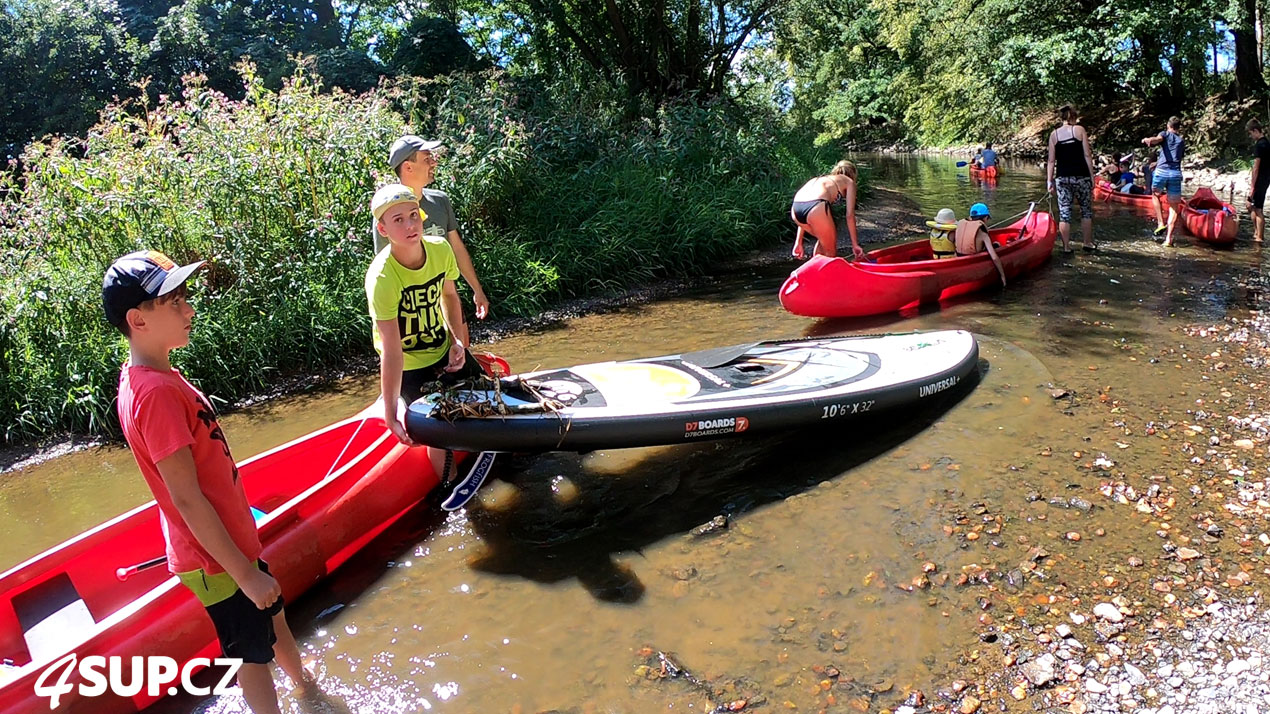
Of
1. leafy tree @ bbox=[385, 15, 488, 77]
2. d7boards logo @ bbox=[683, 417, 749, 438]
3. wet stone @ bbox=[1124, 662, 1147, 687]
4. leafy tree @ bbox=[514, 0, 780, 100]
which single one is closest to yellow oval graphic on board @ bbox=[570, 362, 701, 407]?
d7boards logo @ bbox=[683, 417, 749, 438]

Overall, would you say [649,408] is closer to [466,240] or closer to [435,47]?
[466,240]

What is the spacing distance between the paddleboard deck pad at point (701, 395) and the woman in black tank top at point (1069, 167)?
14.9ft

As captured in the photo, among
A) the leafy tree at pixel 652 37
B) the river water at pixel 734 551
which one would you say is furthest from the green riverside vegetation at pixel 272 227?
the leafy tree at pixel 652 37

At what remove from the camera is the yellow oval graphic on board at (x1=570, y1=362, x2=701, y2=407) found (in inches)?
171

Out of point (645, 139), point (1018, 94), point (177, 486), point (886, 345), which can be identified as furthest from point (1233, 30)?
point (177, 486)

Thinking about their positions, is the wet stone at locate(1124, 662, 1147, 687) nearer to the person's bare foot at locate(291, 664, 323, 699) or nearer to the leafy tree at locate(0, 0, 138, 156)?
the person's bare foot at locate(291, 664, 323, 699)

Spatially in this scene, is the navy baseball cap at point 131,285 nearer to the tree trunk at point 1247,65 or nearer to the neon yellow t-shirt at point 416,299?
the neon yellow t-shirt at point 416,299

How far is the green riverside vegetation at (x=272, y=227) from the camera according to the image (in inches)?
242

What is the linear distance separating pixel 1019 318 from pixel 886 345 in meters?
2.20

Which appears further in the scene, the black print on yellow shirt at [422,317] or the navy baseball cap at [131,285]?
the black print on yellow shirt at [422,317]

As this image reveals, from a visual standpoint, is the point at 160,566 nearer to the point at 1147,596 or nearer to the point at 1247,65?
the point at 1147,596

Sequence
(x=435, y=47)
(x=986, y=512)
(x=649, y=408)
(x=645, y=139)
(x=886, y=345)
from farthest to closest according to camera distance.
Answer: (x=435, y=47), (x=645, y=139), (x=886, y=345), (x=649, y=408), (x=986, y=512)

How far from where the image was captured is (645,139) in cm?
1198

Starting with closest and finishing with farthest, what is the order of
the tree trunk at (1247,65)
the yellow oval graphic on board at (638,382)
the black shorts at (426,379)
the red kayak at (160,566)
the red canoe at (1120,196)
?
the red kayak at (160,566), the black shorts at (426,379), the yellow oval graphic on board at (638,382), the red canoe at (1120,196), the tree trunk at (1247,65)
